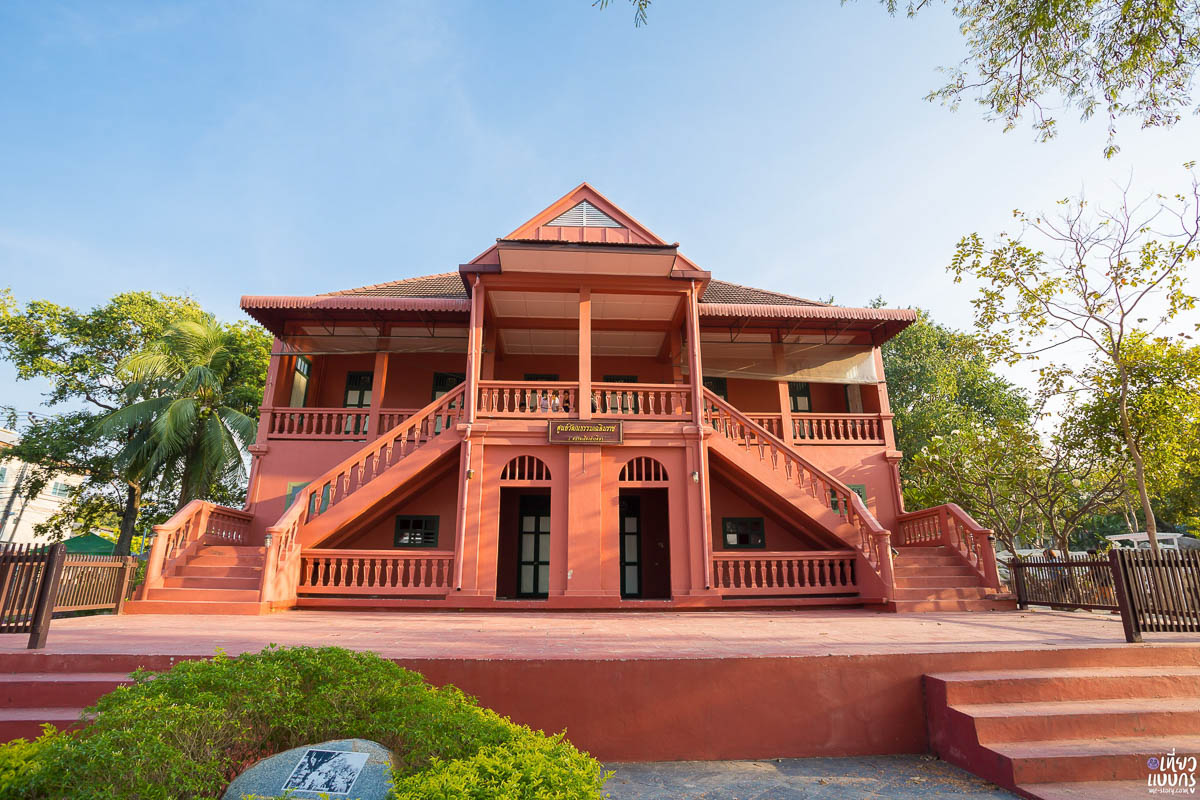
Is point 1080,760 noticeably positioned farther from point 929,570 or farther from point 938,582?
point 929,570

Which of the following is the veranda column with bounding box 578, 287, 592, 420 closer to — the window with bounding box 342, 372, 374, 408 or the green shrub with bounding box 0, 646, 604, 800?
the window with bounding box 342, 372, 374, 408

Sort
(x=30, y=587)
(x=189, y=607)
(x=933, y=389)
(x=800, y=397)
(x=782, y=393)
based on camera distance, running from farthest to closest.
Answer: (x=933, y=389) < (x=800, y=397) < (x=782, y=393) < (x=189, y=607) < (x=30, y=587)

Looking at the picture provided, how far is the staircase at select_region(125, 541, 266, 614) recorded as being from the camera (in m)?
9.25

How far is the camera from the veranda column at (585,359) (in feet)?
38.1

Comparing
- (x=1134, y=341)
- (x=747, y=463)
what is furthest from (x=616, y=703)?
(x=1134, y=341)

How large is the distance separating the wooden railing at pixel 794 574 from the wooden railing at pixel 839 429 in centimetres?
329

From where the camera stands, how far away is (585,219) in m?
12.7

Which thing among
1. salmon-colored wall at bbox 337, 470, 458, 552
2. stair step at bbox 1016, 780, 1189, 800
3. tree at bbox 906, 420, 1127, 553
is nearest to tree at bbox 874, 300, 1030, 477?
tree at bbox 906, 420, 1127, 553

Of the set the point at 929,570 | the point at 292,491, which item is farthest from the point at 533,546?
the point at 929,570

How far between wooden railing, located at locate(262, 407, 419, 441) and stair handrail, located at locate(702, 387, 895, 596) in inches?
262

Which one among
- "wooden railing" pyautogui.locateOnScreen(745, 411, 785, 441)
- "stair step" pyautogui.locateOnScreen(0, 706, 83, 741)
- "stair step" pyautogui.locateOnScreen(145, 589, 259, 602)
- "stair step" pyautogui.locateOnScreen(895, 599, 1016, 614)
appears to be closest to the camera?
"stair step" pyautogui.locateOnScreen(0, 706, 83, 741)

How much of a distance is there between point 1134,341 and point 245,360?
24.4 meters

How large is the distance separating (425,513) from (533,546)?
2548 millimetres

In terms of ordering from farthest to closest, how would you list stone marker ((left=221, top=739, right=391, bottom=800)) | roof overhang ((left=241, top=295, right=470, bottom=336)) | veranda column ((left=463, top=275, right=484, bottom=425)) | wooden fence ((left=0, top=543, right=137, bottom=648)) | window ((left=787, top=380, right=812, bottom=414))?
window ((left=787, top=380, right=812, bottom=414))
roof overhang ((left=241, top=295, right=470, bottom=336))
veranda column ((left=463, top=275, right=484, bottom=425))
wooden fence ((left=0, top=543, right=137, bottom=648))
stone marker ((left=221, top=739, right=391, bottom=800))
